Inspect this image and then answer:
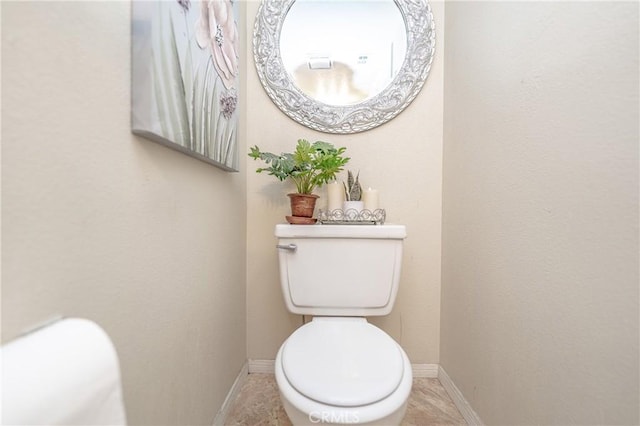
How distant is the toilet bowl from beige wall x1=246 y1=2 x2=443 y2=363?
0.49 meters

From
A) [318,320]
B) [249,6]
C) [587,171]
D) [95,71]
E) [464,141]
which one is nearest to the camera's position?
[95,71]

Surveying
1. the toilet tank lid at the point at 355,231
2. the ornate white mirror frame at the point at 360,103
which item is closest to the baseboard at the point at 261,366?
the toilet tank lid at the point at 355,231

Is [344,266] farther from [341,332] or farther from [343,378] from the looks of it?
[343,378]

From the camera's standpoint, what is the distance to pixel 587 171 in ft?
1.94

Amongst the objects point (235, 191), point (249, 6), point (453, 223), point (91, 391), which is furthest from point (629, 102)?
point (249, 6)

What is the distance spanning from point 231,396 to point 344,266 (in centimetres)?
66

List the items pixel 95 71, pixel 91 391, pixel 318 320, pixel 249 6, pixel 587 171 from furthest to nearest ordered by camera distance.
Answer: pixel 249 6 < pixel 318 320 < pixel 587 171 < pixel 95 71 < pixel 91 391

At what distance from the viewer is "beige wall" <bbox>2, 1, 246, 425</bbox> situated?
351mm

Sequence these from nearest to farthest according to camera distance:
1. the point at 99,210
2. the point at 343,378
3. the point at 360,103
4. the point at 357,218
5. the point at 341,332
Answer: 1. the point at 99,210
2. the point at 343,378
3. the point at 341,332
4. the point at 357,218
5. the point at 360,103

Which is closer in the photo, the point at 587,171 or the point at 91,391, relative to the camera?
the point at 91,391

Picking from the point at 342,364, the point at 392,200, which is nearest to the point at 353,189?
the point at 392,200

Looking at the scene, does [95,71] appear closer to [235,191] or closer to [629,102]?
[235,191]

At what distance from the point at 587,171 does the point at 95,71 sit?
0.92 meters

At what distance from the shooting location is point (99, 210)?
469 millimetres
